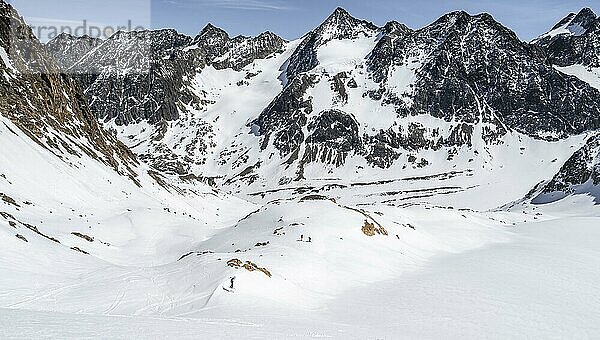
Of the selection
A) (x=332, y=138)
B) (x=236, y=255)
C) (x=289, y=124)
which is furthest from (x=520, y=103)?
(x=236, y=255)

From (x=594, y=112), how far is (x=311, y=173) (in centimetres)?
12314

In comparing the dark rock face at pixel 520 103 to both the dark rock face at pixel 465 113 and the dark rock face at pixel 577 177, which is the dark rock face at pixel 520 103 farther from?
the dark rock face at pixel 577 177

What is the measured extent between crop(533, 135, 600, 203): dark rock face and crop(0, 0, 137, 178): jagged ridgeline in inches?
3588

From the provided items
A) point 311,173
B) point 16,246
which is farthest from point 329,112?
point 16,246

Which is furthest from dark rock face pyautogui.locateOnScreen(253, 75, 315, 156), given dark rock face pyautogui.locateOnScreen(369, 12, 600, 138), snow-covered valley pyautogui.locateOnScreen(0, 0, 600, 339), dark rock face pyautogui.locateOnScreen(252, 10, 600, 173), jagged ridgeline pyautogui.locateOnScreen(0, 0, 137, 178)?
jagged ridgeline pyautogui.locateOnScreen(0, 0, 137, 178)

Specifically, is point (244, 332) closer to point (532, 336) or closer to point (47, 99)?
point (532, 336)

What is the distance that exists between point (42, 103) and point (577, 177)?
107483 mm

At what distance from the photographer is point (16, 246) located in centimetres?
1964

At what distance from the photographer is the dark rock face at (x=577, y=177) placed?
98.6m

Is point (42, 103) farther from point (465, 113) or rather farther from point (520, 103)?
point (520, 103)

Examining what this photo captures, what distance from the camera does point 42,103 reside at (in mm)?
59406

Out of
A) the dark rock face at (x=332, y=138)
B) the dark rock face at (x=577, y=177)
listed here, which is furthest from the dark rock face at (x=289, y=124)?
the dark rock face at (x=577, y=177)

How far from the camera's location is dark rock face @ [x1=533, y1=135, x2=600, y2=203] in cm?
9862

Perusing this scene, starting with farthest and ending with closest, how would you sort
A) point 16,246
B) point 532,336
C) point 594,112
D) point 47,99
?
1. point 594,112
2. point 47,99
3. point 16,246
4. point 532,336
